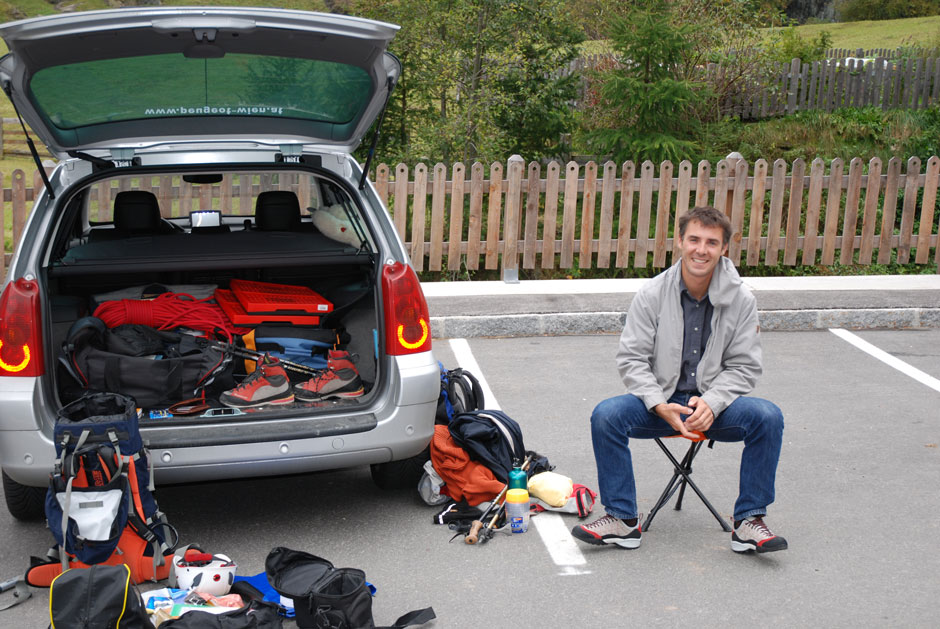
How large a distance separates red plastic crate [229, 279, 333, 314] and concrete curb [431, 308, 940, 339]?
2.89m

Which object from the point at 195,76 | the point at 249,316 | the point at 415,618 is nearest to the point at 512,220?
the point at 249,316

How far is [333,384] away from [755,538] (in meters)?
1.91

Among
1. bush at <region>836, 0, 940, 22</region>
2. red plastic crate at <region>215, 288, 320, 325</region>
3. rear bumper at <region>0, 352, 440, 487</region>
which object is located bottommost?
rear bumper at <region>0, 352, 440, 487</region>

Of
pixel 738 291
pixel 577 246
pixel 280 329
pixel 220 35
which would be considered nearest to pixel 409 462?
pixel 280 329

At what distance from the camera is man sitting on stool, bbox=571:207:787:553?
161 inches

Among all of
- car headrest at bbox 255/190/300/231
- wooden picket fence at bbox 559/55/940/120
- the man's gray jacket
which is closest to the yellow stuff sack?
the man's gray jacket

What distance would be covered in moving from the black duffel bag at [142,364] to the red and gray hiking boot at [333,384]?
353 mm

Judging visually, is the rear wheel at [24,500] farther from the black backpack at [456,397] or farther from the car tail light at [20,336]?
the black backpack at [456,397]

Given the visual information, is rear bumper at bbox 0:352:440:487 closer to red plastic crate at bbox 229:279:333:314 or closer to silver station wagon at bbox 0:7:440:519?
silver station wagon at bbox 0:7:440:519

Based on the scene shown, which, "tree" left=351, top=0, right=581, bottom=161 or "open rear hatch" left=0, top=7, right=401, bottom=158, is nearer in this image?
"open rear hatch" left=0, top=7, right=401, bottom=158

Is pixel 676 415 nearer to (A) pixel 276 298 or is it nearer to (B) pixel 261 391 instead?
(B) pixel 261 391

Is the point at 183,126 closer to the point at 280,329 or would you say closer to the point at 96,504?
the point at 280,329

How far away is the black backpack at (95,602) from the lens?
3.17 metres

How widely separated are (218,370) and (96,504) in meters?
0.94
